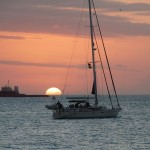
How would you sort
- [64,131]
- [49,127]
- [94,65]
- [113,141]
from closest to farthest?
[113,141]
[64,131]
[49,127]
[94,65]

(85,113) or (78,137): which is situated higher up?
(85,113)

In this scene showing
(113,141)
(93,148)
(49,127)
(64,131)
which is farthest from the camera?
(49,127)

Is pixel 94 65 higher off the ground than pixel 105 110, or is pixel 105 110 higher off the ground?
pixel 94 65

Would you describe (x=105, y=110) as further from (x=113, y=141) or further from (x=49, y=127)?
(x=113, y=141)

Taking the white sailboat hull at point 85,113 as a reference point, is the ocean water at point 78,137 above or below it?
below

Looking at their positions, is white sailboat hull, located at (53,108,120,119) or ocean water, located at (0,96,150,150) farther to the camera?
white sailboat hull, located at (53,108,120,119)

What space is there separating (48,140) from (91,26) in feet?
96.7

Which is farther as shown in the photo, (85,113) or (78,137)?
(85,113)

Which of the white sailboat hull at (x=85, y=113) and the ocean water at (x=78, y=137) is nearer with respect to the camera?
the ocean water at (x=78, y=137)

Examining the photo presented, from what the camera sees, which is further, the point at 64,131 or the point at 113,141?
the point at 64,131

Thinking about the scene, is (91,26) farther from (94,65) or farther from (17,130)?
(17,130)

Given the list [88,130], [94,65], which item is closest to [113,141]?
[88,130]

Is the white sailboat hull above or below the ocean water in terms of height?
above

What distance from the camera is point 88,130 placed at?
73.3 meters
